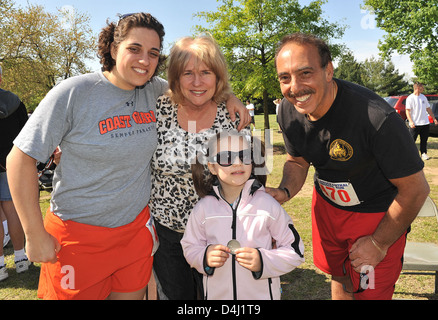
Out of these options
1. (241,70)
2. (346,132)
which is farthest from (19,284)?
(241,70)

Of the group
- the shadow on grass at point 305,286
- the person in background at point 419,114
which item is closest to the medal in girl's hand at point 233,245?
the shadow on grass at point 305,286

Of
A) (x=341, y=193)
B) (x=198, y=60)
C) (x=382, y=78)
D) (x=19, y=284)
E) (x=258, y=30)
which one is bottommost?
(x=19, y=284)

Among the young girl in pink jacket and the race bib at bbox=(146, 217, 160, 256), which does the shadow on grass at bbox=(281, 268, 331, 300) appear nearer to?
the young girl in pink jacket

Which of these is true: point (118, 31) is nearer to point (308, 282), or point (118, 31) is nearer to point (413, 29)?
point (308, 282)

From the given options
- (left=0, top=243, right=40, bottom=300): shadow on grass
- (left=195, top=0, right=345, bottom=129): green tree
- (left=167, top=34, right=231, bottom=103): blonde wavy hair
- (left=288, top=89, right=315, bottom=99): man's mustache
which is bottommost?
(left=0, top=243, right=40, bottom=300): shadow on grass

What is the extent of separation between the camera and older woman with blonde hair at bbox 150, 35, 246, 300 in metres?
2.27

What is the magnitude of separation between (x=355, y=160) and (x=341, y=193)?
13.4 inches

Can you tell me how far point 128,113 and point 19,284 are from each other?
11.9ft

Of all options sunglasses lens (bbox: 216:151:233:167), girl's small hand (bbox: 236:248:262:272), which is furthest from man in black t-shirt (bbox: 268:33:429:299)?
girl's small hand (bbox: 236:248:262:272)

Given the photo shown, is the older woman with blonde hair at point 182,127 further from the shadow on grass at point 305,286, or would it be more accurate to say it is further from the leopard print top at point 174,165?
the shadow on grass at point 305,286

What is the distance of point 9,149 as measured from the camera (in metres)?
4.14

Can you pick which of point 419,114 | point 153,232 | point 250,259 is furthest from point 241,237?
point 419,114

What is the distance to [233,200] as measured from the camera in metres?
2.24

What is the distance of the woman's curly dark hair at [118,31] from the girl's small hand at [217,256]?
4.60 feet
